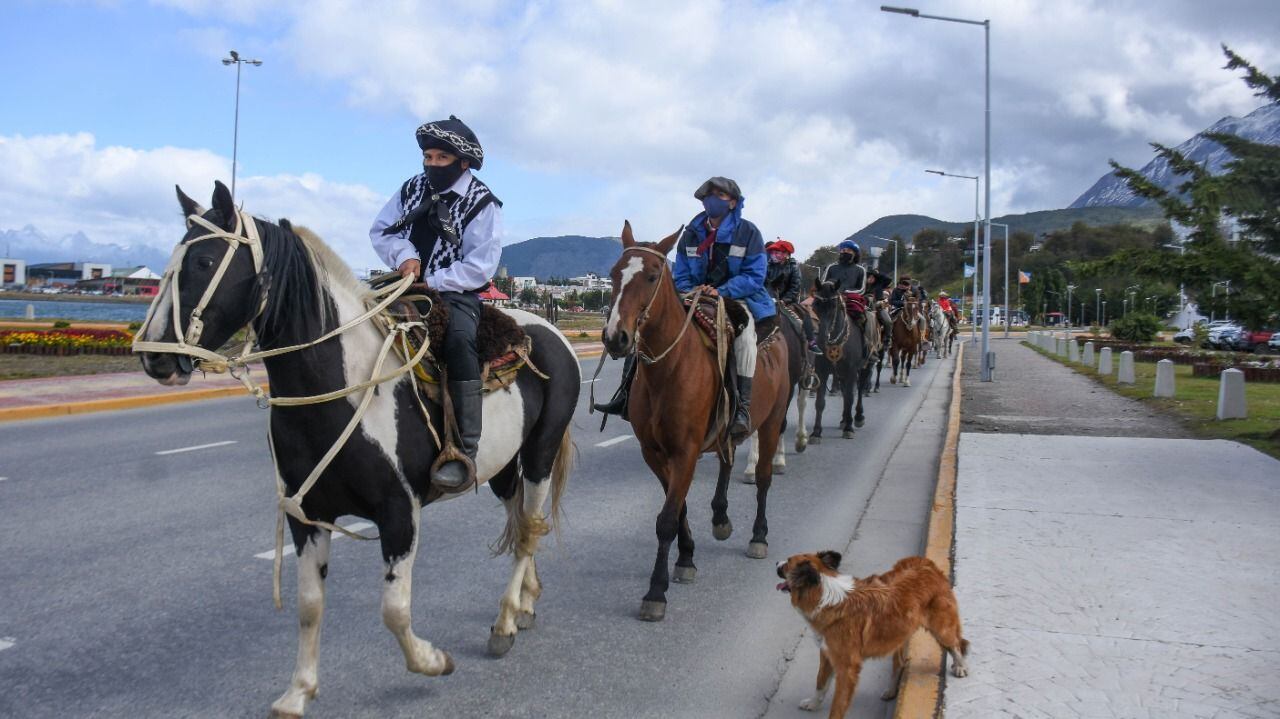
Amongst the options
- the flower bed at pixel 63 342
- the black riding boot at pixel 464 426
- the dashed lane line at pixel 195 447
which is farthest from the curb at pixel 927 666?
the flower bed at pixel 63 342

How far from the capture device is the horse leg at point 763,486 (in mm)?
6676

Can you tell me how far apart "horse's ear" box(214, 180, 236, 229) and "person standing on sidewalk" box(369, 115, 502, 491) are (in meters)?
0.91

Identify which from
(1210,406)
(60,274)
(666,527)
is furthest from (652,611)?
(60,274)

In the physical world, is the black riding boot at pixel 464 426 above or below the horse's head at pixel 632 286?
below

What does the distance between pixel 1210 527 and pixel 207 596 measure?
677 centimetres

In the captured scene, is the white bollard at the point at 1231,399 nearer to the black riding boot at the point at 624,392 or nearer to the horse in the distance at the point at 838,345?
the horse in the distance at the point at 838,345

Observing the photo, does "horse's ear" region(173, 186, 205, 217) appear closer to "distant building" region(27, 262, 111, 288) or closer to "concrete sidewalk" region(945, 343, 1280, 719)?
"concrete sidewalk" region(945, 343, 1280, 719)

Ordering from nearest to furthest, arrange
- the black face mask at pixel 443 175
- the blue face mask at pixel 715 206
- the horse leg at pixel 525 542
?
the black face mask at pixel 443 175, the horse leg at pixel 525 542, the blue face mask at pixel 715 206

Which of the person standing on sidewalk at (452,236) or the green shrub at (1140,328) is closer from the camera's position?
the person standing on sidewalk at (452,236)

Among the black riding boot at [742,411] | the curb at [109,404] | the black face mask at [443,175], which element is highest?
the black face mask at [443,175]

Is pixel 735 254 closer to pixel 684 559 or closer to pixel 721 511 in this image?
pixel 721 511

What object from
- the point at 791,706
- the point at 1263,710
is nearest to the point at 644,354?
the point at 791,706

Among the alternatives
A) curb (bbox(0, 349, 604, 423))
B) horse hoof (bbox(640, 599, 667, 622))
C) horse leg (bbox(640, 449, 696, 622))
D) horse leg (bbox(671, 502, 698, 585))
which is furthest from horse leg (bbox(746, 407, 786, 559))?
curb (bbox(0, 349, 604, 423))

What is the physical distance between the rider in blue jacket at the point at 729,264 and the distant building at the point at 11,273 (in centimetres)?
13323
